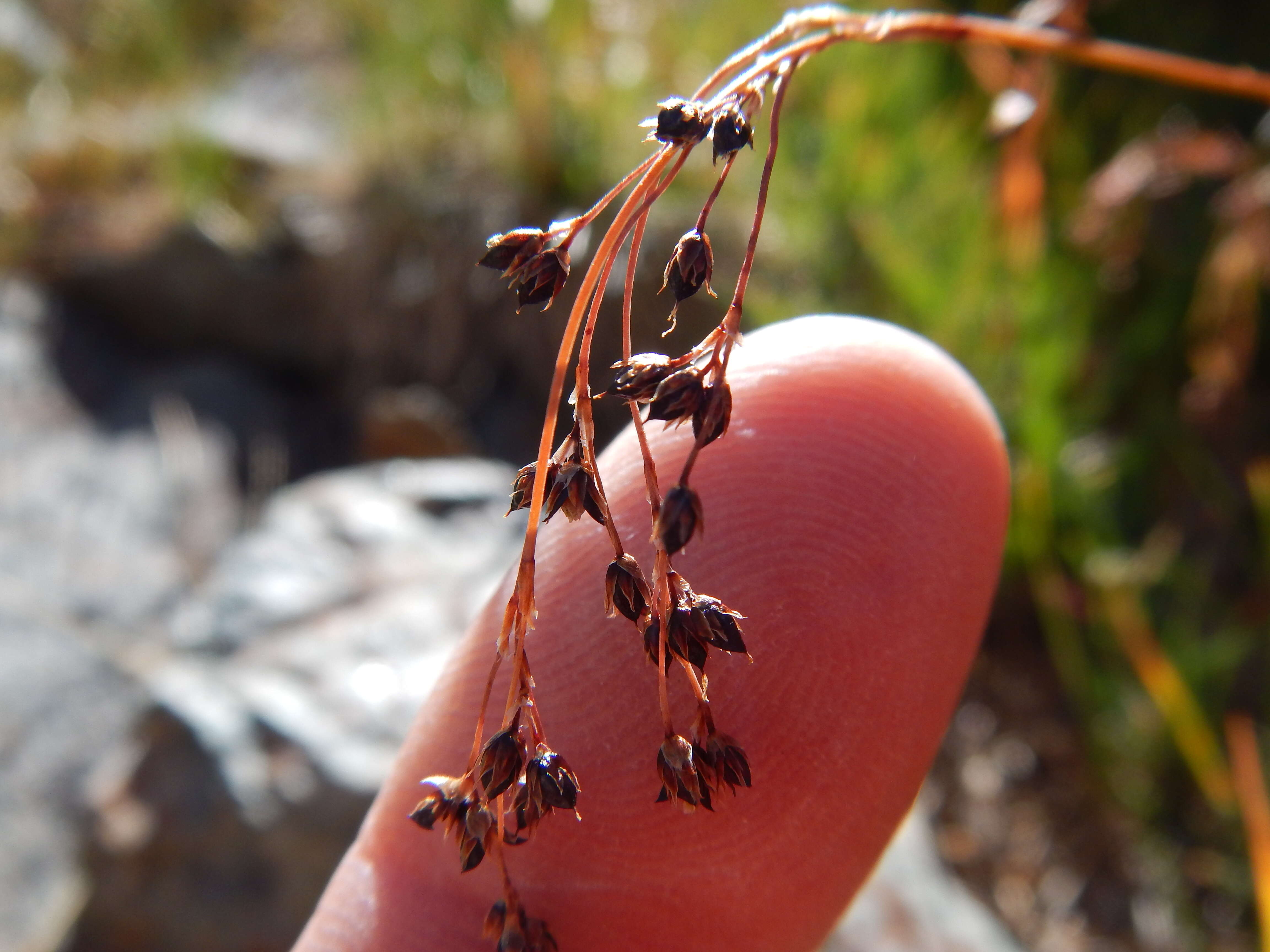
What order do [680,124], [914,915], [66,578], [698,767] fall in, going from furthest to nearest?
[66,578] < [914,915] < [698,767] < [680,124]

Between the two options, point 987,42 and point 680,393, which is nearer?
point 680,393

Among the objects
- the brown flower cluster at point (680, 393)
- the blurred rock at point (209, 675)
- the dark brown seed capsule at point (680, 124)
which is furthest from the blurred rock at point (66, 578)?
the dark brown seed capsule at point (680, 124)

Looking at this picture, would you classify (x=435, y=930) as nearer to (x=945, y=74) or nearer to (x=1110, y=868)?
(x=1110, y=868)

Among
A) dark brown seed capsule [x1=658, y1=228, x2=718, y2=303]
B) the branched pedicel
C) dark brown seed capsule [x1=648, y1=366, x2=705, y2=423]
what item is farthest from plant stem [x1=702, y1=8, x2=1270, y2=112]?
dark brown seed capsule [x1=648, y1=366, x2=705, y2=423]

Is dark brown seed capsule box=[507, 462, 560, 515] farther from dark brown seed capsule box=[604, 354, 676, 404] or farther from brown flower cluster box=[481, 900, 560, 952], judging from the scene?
brown flower cluster box=[481, 900, 560, 952]

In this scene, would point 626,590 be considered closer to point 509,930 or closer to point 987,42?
point 509,930

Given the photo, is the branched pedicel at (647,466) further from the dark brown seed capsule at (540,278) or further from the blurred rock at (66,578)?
the blurred rock at (66,578)

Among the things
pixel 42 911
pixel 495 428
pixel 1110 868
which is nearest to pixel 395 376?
pixel 495 428

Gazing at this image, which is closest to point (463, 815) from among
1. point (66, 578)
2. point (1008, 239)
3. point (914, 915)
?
point (914, 915)
